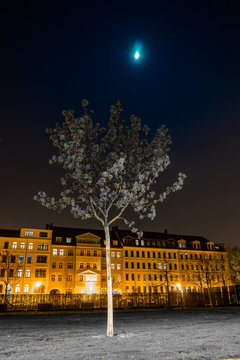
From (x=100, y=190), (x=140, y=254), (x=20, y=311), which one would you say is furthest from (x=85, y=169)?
(x=140, y=254)

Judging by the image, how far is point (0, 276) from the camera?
58.6 m

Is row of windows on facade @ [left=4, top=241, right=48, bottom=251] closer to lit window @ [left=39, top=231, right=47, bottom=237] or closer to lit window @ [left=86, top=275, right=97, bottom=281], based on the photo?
lit window @ [left=39, top=231, right=47, bottom=237]

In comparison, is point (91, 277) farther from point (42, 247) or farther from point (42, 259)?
point (42, 247)

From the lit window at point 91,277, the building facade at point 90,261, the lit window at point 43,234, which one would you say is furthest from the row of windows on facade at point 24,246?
the lit window at point 91,277

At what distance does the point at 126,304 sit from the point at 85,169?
29191 mm

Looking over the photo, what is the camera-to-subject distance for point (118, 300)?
38.5 m

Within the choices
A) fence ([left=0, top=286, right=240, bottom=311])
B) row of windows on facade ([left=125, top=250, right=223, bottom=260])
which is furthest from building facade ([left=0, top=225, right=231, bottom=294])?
fence ([left=0, top=286, right=240, bottom=311])

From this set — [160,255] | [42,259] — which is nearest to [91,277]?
[42,259]

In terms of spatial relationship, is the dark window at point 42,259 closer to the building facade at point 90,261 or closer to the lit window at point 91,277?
the building facade at point 90,261

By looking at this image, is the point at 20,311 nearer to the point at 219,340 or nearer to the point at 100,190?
the point at 100,190

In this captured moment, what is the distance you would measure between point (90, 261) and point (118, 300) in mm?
29964

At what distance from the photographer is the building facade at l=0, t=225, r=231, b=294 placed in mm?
61781

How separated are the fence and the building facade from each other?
16.1 m

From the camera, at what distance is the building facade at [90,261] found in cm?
6178
